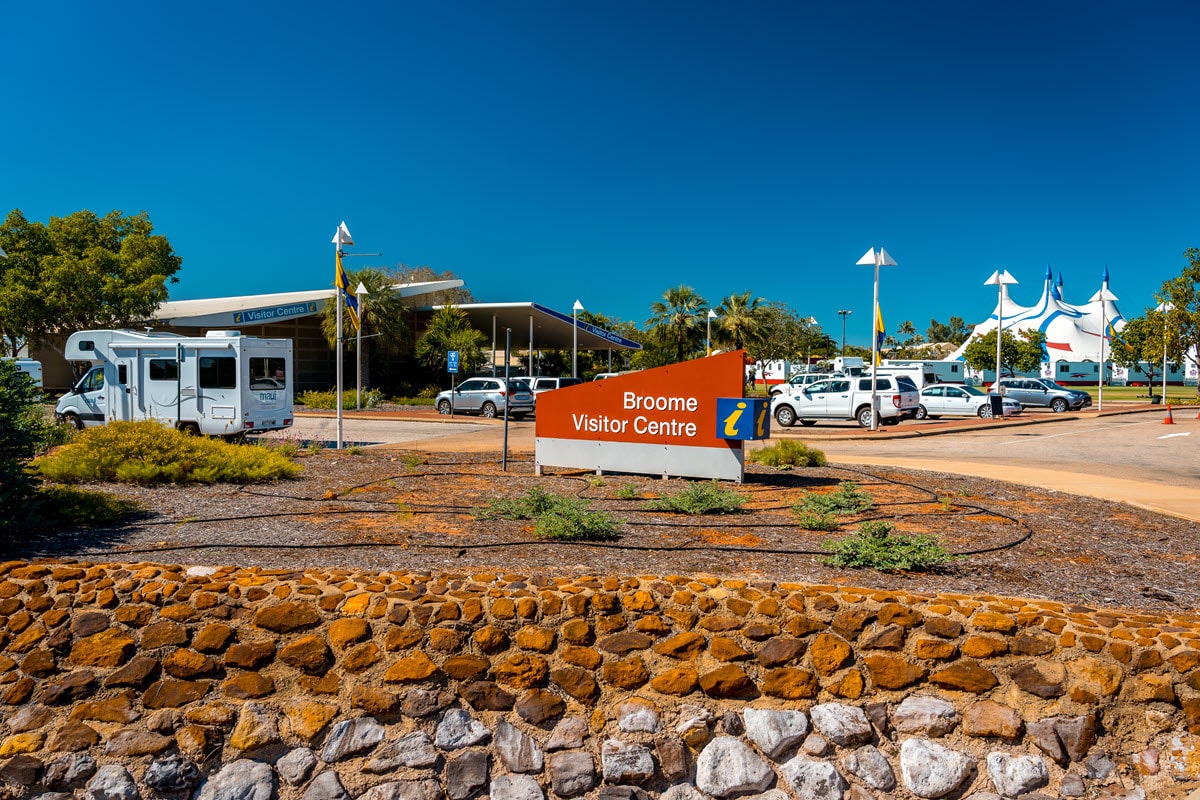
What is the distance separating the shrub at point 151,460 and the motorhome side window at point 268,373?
6.84 metres

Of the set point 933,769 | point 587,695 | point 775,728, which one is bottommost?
point 933,769

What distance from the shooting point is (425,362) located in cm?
4725

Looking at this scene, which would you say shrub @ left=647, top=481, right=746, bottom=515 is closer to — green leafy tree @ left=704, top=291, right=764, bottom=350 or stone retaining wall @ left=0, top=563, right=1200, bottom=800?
stone retaining wall @ left=0, top=563, right=1200, bottom=800

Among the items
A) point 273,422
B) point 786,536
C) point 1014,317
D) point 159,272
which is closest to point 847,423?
point 273,422

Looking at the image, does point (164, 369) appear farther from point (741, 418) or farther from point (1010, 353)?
point (1010, 353)

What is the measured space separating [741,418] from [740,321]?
157 feet

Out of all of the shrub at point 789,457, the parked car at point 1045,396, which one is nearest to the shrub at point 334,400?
the shrub at point 789,457

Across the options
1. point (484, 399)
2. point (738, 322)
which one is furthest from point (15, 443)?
point (738, 322)

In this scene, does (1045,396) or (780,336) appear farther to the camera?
(780,336)

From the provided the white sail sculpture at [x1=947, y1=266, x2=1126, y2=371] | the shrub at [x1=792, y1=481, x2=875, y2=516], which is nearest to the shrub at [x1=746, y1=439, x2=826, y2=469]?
the shrub at [x1=792, y1=481, x2=875, y2=516]

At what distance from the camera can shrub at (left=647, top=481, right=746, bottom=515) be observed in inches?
375

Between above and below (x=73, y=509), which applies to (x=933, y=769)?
below

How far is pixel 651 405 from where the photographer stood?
41.7ft

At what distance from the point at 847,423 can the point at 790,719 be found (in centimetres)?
A: 2627
